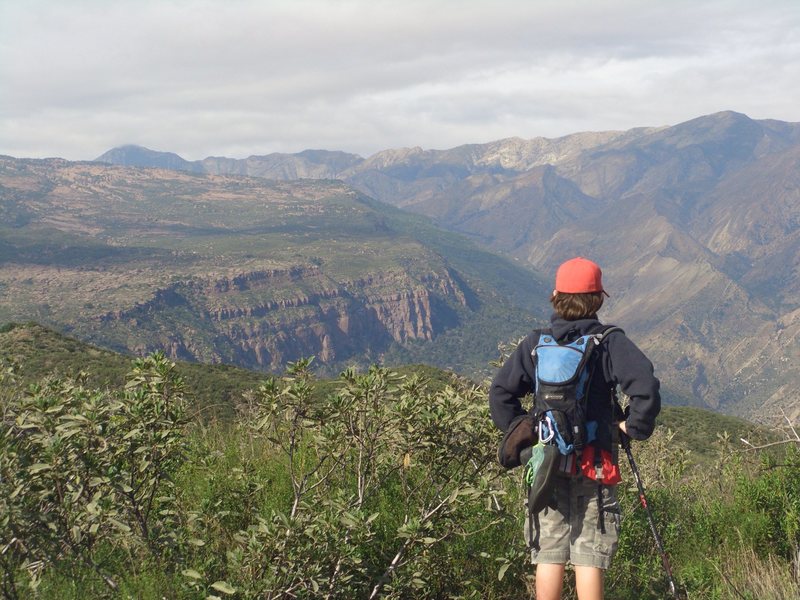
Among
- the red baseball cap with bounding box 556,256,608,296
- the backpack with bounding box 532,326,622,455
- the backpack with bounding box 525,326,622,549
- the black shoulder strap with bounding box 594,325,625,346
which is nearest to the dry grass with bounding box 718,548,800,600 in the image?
the backpack with bounding box 525,326,622,549

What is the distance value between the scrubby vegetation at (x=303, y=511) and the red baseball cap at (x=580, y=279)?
4.00ft

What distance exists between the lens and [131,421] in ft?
15.1

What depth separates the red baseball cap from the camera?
484 cm

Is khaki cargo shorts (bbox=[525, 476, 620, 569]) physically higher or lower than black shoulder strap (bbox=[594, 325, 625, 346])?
lower

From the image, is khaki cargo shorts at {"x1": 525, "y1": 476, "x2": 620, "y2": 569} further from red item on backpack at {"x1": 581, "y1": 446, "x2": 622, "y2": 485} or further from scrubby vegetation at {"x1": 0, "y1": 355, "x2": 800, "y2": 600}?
scrubby vegetation at {"x1": 0, "y1": 355, "x2": 800, "y2": 600}

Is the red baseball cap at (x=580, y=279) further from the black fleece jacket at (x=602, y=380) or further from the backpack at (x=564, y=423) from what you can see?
the backpack at (x=564, y=423)

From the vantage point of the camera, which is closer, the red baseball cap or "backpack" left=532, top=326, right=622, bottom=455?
"backpack" left=532, top=326, right=622, bottom=455

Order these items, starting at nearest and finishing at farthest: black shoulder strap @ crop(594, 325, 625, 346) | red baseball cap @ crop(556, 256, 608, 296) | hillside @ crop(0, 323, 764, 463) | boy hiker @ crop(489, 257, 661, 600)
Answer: boy hiker @ crop(489, 257, 661, 600), black shoulder strap @ crop(594, 325, 625, 346), red baseball cap @ crop(556, 256, 608, 296), hillside @ crop(0, 323, 764, 463)

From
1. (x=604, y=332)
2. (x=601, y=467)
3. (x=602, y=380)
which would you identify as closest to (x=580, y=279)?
(x=604, y=332)

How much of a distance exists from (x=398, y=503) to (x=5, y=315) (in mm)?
205774

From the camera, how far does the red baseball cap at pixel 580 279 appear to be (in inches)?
191

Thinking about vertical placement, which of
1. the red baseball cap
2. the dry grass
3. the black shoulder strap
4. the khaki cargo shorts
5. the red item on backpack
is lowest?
the dry grass

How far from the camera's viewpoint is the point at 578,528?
15.4ft

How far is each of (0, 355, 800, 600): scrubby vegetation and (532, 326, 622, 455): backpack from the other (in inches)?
26.7
